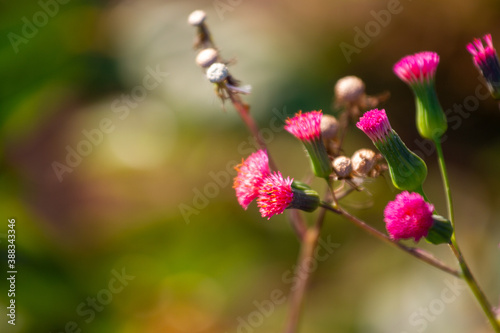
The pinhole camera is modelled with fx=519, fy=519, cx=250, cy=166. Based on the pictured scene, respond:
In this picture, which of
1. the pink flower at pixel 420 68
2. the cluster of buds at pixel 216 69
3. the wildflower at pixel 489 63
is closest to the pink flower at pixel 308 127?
the cluster of buds at pixel 216 69

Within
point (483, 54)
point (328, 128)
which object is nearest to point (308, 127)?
point (328, 128)

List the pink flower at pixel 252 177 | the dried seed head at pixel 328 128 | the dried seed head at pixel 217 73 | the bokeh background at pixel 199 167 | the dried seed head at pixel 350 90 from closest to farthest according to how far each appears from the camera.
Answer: the pink flower at pixel 252 177 < the dried seed head at pixel 217 73 < the dried seed head at pixel 328 128 < the dried seed head at pixel 350 90 < the bokeh background at pixel 199 167

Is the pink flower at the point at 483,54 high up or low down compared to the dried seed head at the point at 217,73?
down

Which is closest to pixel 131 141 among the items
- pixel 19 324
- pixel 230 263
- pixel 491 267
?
pixel 230 263

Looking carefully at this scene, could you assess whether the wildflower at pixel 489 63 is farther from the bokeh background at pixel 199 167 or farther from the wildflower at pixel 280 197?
the bokeh background at pixel 199 167

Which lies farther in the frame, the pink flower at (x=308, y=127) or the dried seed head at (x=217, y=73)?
the dried seed head at (x=217, y=73)

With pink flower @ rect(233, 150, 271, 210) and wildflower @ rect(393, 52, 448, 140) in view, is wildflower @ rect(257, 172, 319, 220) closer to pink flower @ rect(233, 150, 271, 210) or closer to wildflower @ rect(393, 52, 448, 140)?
pink flower @ rect(233, 150, 271, 210)
